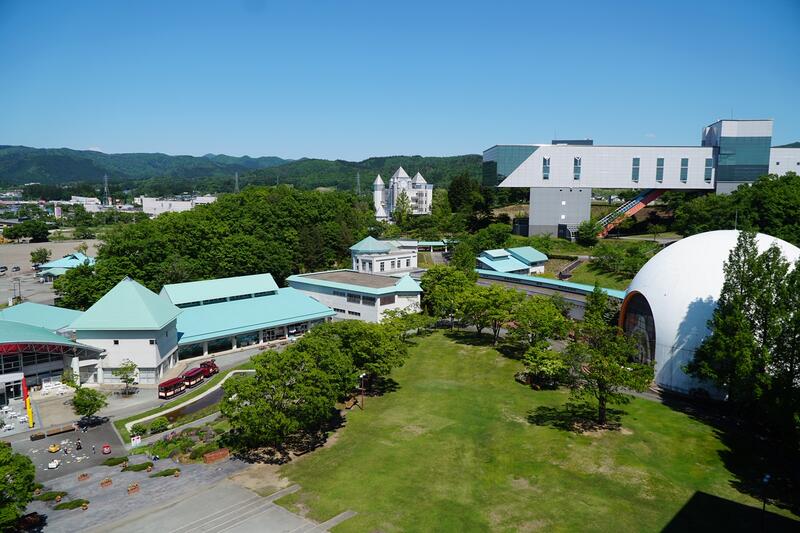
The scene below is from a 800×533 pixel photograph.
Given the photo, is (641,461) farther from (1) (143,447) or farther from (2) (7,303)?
(2) (7,303)

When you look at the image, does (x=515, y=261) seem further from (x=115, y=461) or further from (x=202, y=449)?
(x=115, y=461)

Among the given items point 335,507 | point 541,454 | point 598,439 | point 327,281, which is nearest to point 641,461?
point 598,439

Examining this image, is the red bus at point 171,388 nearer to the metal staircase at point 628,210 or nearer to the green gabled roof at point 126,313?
the green gabled roof at point 126,313

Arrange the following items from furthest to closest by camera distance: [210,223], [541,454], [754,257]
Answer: [210,223] → [754,257] → [541,454]

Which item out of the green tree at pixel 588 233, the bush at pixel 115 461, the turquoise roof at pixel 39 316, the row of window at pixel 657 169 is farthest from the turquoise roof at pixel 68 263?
the green tree at pixel 588 233

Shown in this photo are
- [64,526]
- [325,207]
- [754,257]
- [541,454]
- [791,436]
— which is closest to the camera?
[64,526]

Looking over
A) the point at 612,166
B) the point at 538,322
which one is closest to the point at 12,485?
the point at 538,322
